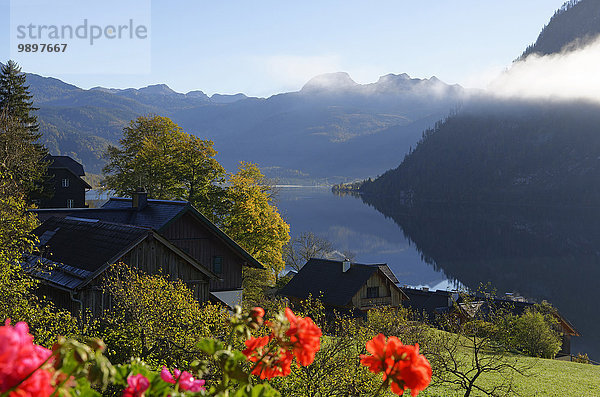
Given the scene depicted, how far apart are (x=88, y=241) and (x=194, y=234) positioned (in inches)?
336

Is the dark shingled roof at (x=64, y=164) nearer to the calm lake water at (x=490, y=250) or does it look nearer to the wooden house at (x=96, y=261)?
the calm lake water at (x=490, y=250)

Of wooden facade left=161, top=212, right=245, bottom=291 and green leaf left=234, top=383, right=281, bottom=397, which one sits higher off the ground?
green leaf left=234, top=383, right=281, bottom=397

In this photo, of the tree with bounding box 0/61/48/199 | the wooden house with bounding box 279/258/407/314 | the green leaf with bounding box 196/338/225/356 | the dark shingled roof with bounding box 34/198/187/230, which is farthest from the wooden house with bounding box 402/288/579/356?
the green leaf with bounding box 196/338/225/356

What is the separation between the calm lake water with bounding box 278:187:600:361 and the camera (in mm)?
85875

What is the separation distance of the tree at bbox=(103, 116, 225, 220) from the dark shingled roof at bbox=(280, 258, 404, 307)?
478 inches

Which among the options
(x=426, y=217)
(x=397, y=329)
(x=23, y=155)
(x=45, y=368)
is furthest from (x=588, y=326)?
(x=426, y=217)

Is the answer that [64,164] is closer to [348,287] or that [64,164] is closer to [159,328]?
[348,287]

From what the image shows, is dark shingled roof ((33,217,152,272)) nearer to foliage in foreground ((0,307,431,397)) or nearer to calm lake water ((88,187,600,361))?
foliage in foreground ((0,307,431,397))

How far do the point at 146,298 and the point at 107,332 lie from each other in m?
1.67

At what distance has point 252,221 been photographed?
43281mm

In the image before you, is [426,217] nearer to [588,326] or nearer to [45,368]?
[588,326]

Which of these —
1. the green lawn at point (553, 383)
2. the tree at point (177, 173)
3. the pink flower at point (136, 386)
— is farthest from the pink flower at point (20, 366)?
the tree at point (177, 173)

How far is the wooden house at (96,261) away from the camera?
65.2 feet

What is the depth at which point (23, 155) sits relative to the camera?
4181 centimetres
